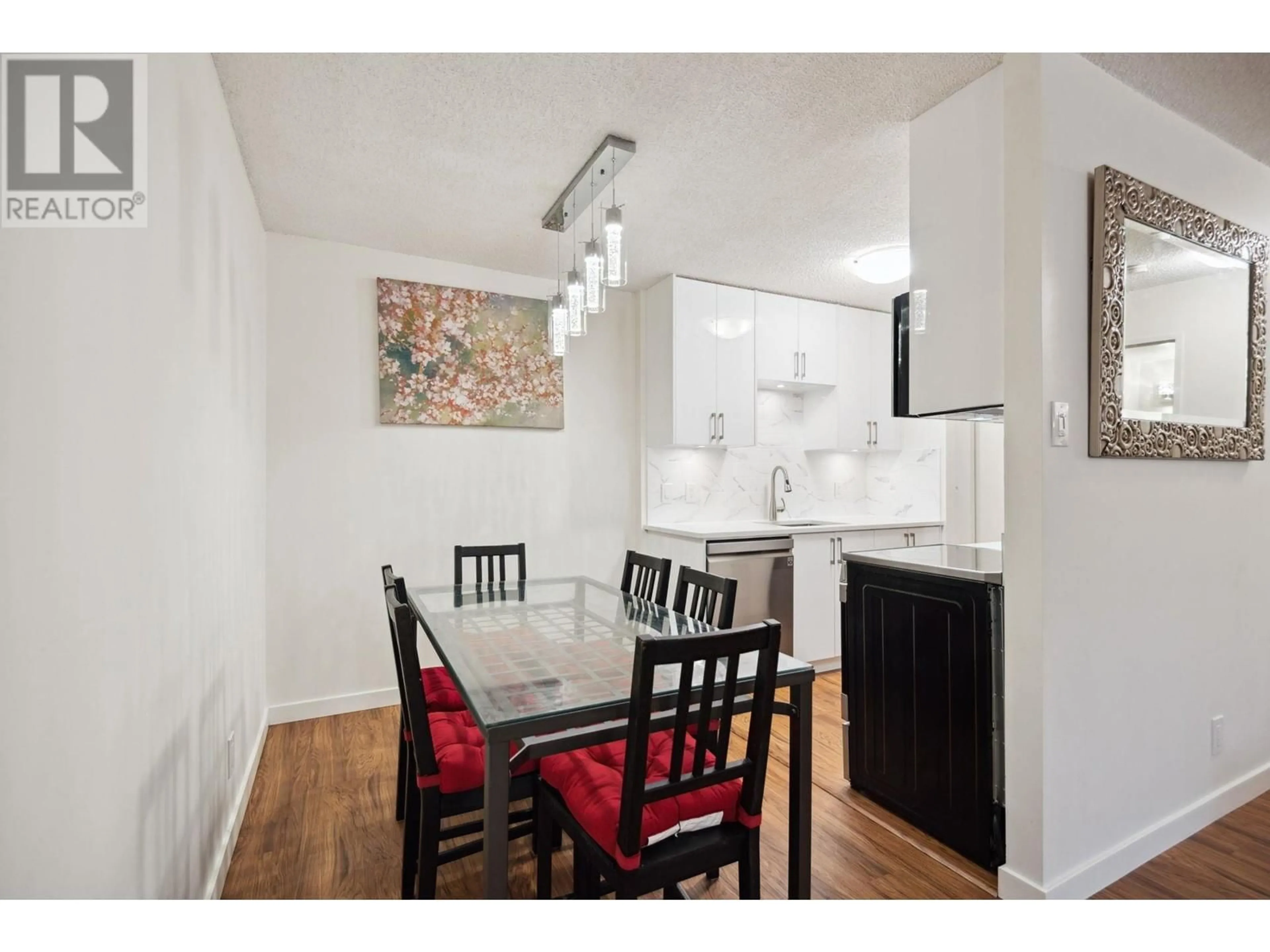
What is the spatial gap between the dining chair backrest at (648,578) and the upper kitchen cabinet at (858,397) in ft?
8.02

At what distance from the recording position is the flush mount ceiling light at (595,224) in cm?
202

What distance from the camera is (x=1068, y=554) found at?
6.02 ft

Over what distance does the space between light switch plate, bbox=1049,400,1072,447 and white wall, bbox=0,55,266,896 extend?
7.08 ft

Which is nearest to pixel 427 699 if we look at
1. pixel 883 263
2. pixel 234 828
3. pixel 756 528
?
pixel 234 828

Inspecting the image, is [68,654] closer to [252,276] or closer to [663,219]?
[252,276]

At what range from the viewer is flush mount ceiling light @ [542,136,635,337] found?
2023 mm

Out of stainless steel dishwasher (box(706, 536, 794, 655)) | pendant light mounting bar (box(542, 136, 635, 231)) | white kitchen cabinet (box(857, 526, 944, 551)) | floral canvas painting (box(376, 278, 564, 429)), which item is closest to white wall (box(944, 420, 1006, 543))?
white kitchen cabinet (box(857, 526, 944, 551))

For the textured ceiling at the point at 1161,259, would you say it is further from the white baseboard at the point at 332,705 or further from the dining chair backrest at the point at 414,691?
the white baseboard at the point at 332,705

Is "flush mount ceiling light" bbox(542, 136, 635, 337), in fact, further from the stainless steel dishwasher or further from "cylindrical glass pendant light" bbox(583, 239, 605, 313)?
the stainless steel dishwasher

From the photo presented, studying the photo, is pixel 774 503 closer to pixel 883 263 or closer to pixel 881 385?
pixel 881 385

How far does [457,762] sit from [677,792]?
0.63 meters

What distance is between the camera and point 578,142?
2373 mm

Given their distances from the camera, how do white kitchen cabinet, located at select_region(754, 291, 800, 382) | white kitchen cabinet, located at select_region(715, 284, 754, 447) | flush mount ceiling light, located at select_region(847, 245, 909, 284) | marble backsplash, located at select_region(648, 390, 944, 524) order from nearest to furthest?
flush mount ceiling light, located at select_region(847, 245, 909, 284), white kitchen cabinet, located at select_region(715, 284, 754, 447), white kitchen cabinet, located at select_region(754, 291, 800, 382), marble backsplash, located at select_region(648, 390, 944, 524)

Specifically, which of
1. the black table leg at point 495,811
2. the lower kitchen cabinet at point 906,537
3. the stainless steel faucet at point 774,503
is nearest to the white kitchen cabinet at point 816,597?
the lower kitchen cabinet at point 906,537
